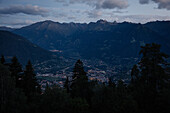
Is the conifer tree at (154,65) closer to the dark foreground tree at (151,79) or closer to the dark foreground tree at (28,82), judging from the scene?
the dark foreground tree at (151,79)

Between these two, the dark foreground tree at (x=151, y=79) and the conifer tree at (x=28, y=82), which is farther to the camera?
the conifer tree at (x=28, y=82)

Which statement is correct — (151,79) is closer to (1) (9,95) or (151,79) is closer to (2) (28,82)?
(1) (9,95)

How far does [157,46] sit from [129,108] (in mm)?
10632

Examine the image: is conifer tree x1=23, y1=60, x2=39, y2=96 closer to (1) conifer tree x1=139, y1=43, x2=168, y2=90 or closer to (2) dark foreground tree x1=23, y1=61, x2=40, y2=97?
(2) dark foreground tree x1=23, y1=61, x2=40, y2=97

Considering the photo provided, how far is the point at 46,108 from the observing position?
21.9m

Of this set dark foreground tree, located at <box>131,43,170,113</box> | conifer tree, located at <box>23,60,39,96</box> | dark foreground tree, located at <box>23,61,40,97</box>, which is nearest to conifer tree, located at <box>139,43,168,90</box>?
dark foreground tree, located at <box>131,43,170,113</box>

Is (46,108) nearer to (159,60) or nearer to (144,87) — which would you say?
(144,87)

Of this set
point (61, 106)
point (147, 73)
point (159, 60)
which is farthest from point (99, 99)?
point (159, 60)

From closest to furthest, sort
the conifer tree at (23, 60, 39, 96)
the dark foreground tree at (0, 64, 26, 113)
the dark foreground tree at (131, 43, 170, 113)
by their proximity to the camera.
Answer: the dark foreground tree at (0, 64, 26, 113) → the dark foreground tree at (131, 43, 170, 113) → the conifer tree at (23, 60, 39, 96)

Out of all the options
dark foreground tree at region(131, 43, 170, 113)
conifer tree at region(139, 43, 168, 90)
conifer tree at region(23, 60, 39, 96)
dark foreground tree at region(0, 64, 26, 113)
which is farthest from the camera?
conifer tree at region(23, 60, 39, 96)

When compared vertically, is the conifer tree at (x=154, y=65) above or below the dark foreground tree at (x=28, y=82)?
above

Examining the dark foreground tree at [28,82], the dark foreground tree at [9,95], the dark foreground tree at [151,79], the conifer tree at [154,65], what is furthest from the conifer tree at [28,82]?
the conifer tree at [154,65]

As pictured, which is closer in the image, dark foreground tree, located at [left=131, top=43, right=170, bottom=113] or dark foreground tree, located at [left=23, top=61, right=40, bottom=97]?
dark foreground tree, located at [left=131, top=43, right=170, bottom=113]

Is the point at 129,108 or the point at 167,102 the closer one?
the point at 167,102
